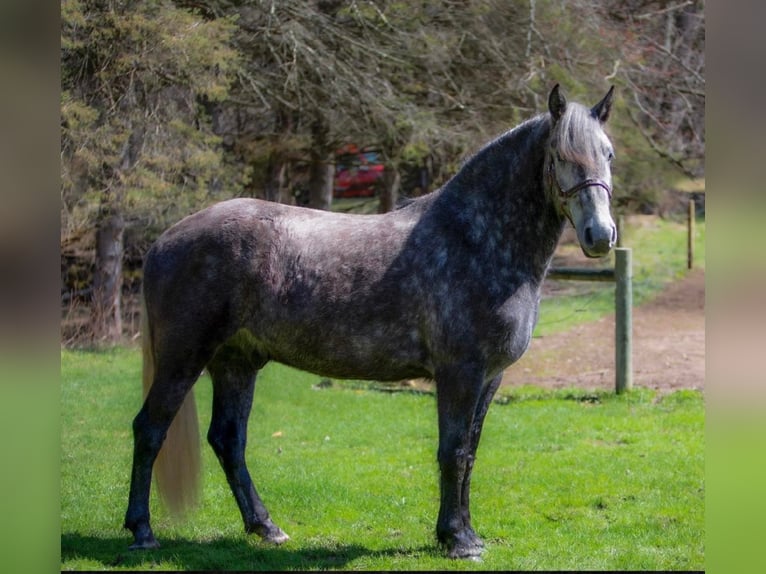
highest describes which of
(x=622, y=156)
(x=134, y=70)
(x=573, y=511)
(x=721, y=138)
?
(x=134, y=70)

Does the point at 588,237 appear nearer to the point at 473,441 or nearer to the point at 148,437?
the point at 473,441

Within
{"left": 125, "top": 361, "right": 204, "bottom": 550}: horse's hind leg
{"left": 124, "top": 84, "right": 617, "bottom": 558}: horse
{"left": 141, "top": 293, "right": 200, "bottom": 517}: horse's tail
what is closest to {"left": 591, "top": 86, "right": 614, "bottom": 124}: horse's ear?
{"left": 124, "top": 84, "right": 617, "bottom": 558}: horse

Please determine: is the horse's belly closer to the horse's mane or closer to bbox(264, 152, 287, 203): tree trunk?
the horse's mane

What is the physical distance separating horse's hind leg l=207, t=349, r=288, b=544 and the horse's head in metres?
2.06

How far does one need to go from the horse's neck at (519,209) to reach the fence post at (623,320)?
14.7ft

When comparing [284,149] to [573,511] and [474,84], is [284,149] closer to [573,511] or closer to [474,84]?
[474,84]

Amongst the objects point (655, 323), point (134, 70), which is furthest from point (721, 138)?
point (655, 323)

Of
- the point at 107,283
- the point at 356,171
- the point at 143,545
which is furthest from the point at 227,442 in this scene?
the point at 356,171

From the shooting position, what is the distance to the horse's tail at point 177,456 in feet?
16.2

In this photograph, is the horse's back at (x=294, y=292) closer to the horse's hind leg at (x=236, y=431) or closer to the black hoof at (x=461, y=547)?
the horse's hind leg at (x=236, y=431)

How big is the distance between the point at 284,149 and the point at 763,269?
9980 mm

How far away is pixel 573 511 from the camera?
5.57 meters

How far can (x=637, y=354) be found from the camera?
1119cm

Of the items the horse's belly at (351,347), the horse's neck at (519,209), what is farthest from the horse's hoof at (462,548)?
the horse's neck at (519,209)
